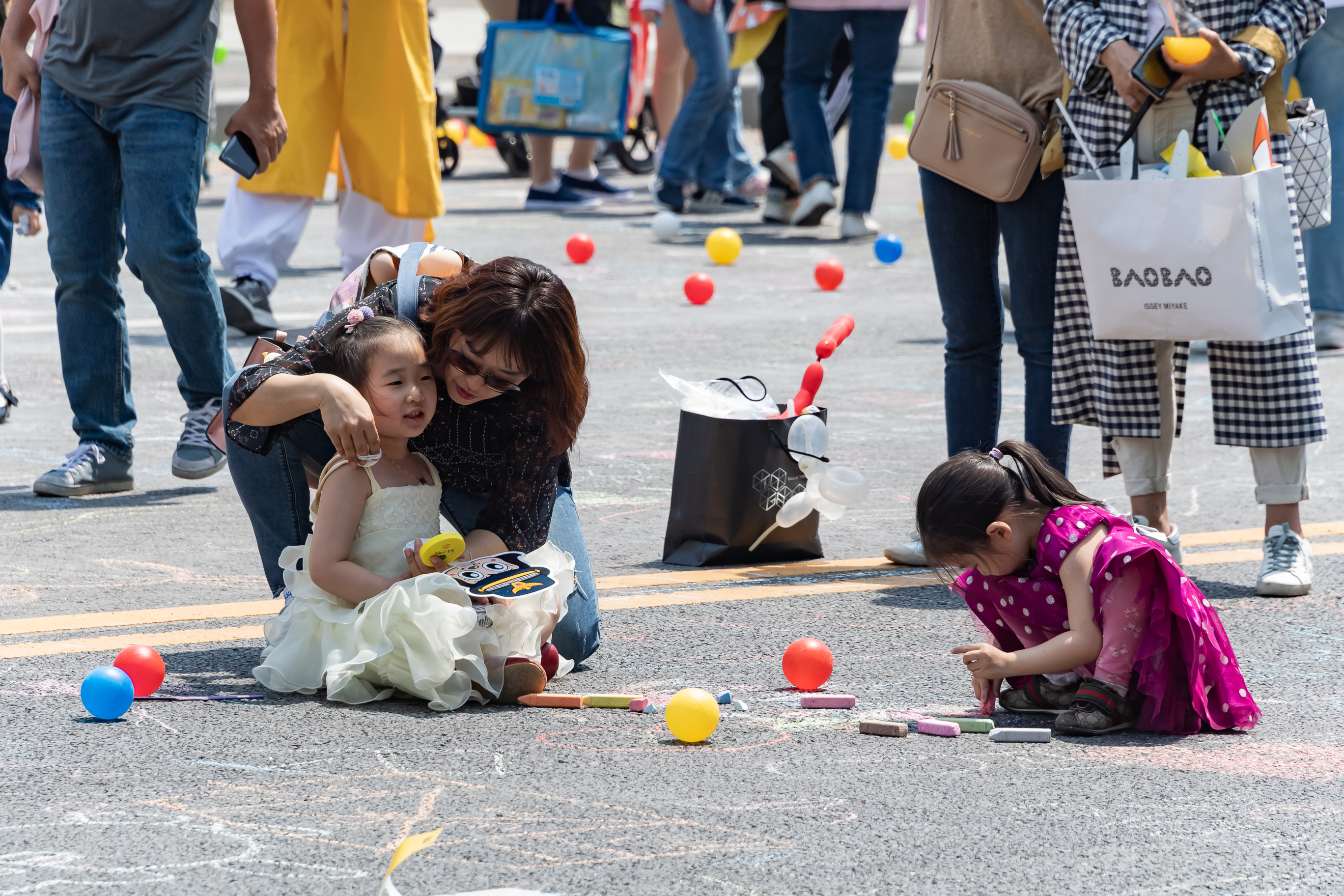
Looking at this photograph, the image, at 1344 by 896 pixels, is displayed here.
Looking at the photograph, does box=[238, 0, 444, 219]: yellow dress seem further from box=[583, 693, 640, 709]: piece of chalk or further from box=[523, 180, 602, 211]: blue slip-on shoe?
box=[523, 180, 602, 211]: blue slip-on shoe

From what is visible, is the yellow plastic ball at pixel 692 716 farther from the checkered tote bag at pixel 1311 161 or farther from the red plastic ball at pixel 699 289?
the red plastic ball at pixel 699 289

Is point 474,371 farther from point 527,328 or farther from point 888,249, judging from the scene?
point 888,249

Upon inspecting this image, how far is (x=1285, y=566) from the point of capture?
4.50m

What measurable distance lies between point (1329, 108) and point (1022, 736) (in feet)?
16.4

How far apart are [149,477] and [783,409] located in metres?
2.12

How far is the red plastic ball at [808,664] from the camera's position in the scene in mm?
3670

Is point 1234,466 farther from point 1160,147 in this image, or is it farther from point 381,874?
point 381,874

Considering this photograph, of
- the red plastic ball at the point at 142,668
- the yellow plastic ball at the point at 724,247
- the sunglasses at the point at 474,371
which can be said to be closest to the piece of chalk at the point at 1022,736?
the sunglasses at the point at 474,371

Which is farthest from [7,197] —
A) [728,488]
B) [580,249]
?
[580,249]

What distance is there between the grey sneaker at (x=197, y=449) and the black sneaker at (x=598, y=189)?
7543 mm

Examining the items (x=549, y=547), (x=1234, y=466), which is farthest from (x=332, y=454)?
(x=1234, y=466)

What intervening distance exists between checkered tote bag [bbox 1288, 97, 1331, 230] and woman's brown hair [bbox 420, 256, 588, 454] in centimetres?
199

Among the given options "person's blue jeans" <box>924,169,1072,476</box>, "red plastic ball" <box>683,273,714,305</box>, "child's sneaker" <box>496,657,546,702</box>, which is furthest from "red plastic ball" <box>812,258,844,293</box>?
"child's sneaker" <box>496,657,546,702</box>

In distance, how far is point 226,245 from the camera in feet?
25.5
